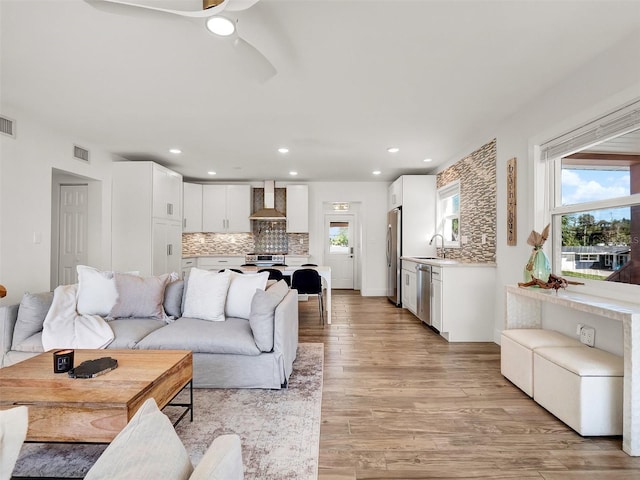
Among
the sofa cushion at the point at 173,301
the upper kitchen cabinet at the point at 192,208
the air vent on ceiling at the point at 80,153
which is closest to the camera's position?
the sofa cushion at the point at 173,301

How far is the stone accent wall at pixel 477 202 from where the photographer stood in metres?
3.87

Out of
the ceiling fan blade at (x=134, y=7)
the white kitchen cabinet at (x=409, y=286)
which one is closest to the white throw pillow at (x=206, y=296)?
the ceiling fan blade at (x=134, y=7)

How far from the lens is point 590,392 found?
6.44 feet

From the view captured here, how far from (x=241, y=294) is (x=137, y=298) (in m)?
0.93

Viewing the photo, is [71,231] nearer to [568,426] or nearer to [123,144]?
[123,144]

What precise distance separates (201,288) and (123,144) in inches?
112

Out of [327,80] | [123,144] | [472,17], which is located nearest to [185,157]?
[123,144]

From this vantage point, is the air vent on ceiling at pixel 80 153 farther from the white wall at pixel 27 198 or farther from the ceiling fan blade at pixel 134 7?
the ceiling fan blade at pixel 134 7

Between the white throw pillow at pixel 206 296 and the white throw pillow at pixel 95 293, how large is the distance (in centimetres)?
62

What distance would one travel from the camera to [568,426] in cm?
210

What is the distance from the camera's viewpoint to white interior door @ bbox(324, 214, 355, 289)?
7801mm

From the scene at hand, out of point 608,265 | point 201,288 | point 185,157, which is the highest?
point 185,157

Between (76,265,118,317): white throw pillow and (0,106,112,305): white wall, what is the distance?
1183 mm

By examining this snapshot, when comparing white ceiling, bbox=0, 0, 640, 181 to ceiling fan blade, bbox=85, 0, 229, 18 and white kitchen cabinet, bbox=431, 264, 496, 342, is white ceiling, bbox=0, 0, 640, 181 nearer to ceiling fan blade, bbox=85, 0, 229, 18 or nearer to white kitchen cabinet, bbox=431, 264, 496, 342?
ceiling fan blade, bbox=85, 0, 229, 18
